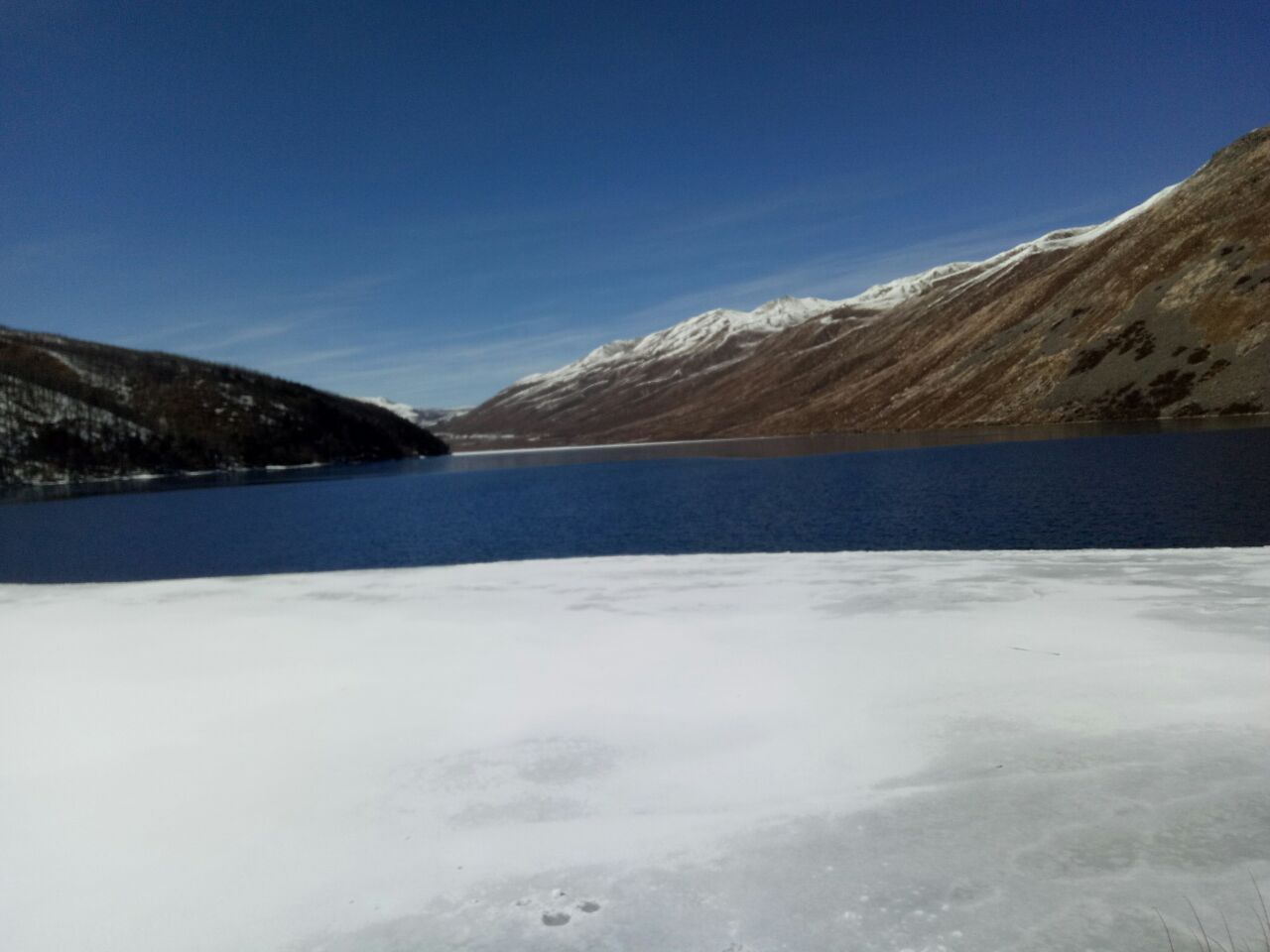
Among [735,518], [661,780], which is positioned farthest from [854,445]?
[661,780]

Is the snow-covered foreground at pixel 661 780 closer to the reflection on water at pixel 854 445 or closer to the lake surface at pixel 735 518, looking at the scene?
the lake surface at pixel 735 518

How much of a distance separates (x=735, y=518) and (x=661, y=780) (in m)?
35.9

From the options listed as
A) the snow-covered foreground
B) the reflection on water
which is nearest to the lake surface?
the snow-covered foreground

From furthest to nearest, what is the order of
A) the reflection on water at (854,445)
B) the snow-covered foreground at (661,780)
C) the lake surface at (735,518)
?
the reflection on water at (854,445) → the lake surface at (735,518) → the snow-covered foreground at (661,780)

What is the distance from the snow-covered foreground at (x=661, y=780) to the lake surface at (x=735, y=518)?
1877cm

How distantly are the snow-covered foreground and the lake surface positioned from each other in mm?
18768

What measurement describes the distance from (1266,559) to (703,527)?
81.1 feet

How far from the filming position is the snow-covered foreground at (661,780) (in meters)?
6.02

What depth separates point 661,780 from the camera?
830 centimetres

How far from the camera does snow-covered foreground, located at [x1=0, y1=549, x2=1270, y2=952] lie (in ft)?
19.7

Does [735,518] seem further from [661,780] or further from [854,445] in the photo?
[854,445]

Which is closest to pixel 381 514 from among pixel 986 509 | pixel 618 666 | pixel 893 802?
pixel 986 509

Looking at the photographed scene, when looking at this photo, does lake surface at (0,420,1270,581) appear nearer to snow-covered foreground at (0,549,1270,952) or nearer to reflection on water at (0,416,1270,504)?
snow-covered foreground at (0,549,1270,952)

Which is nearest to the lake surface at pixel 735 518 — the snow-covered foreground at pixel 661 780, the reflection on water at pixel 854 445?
the snow-covered foreground at pixel 661 780
